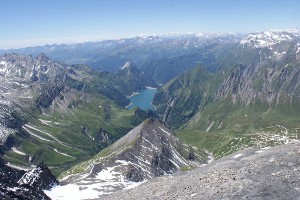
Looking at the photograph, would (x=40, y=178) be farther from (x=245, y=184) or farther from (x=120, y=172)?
(x=245, y=184)

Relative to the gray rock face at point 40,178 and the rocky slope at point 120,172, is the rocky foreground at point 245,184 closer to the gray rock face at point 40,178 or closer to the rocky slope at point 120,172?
the gray rock face at point 40,178

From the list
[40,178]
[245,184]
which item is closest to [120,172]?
[40,178]

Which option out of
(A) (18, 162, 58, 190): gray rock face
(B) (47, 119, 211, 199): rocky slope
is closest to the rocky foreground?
(A) (18, 162, 58, 190): gray rock face

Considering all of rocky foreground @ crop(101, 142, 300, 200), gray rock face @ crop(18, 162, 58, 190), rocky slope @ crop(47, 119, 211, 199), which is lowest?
rocky slope @ crop(47, 119, 211, 199)

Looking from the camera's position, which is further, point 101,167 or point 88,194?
point 101,167

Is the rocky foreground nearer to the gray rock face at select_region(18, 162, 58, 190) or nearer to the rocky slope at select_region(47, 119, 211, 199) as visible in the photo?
the gray rock face at select_region(18, 162, 58, 190)

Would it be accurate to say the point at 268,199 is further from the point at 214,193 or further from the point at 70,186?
the point at 70,186

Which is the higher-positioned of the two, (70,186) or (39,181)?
(39,181)

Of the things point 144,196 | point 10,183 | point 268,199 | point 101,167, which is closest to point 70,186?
point 101,167
